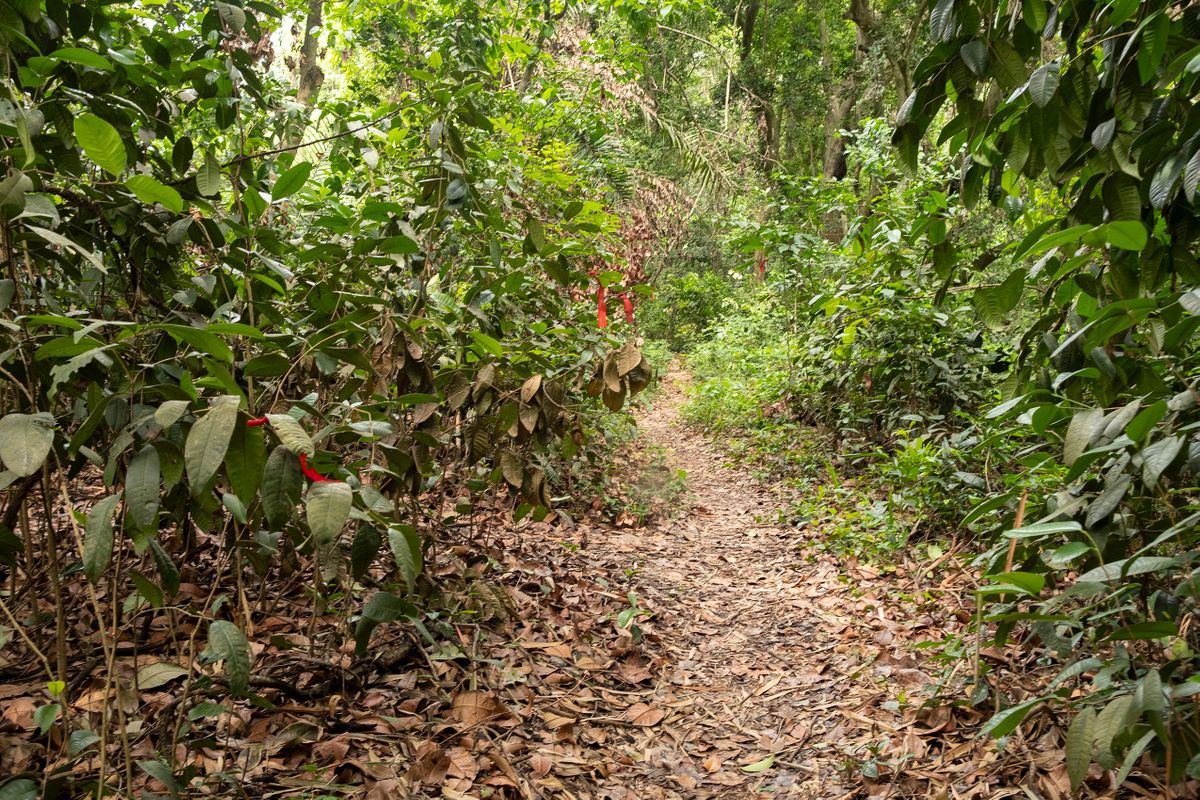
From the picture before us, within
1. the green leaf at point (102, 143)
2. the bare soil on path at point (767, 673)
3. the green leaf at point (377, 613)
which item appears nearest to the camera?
the green leaf at point (102, 143)

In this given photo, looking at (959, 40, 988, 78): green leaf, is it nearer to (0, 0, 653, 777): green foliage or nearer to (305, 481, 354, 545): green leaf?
(0, 0, 653, 777): green foliage

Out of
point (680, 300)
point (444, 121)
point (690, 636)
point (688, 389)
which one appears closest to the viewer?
point (444, 121)

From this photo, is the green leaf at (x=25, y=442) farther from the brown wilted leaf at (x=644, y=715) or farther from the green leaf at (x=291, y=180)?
the brown wilted leaf at (x=644, y=715)

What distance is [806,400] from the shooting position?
693 cm

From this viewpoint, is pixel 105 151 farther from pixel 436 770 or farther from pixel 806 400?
pixel 806 400

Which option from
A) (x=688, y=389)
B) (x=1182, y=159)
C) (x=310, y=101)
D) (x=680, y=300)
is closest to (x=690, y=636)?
(x=1182, y=159)

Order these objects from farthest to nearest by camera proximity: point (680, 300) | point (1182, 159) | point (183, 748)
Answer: point (680, 300) → point (183, 748) → point (1182, 159)

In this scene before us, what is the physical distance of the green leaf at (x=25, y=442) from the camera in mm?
1030

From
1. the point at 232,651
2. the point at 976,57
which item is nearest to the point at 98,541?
the point at 232,651

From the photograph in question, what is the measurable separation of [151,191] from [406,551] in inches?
31.3

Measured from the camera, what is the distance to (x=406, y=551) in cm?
129

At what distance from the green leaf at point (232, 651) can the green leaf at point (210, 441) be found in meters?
0.54

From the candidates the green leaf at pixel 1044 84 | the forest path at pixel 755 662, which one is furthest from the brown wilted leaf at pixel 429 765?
the green leaf at pixel 1044 84

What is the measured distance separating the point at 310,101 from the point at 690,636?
7182 millimetres
